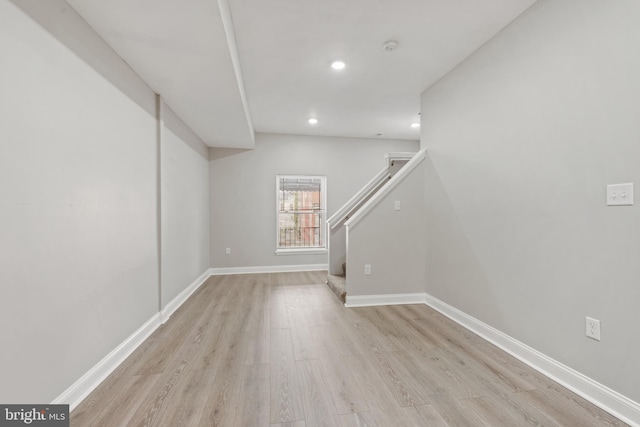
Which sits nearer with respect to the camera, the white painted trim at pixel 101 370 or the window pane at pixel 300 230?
the white painted trim at pixel 101 370

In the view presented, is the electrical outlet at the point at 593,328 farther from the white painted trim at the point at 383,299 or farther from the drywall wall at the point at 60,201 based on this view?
the drywall wall at the point at 60,201

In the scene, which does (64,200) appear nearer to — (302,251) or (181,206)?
(181,206)

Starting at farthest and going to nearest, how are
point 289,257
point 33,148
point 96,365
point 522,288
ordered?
point 289,257 → point 522,288 → point 96,365 → point 33,148

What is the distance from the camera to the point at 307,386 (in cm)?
179

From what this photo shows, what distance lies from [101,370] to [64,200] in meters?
1.17

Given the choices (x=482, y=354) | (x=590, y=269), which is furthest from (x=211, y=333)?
(x=590, y=269)

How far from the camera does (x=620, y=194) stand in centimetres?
153

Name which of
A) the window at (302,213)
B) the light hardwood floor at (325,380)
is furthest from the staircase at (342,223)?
the light hardwood floor at (325,380)

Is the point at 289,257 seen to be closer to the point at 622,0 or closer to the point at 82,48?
the point at 82,48

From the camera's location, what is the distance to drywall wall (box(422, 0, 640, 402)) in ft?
5.01

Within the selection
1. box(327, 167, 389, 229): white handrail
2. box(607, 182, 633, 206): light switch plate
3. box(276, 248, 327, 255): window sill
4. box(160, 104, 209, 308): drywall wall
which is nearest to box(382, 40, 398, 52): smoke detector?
box(607, 182, 633, 206): light switch plate

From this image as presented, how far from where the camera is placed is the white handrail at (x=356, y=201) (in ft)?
14.5

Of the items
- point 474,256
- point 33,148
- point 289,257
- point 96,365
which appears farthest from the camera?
point 289,257

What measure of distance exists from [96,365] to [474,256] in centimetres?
309
